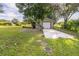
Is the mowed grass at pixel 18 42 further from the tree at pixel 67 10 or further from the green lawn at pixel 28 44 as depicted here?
the tree at pixel 67 10

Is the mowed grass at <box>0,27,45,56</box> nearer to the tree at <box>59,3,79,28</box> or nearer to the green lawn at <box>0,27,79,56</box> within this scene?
the green lawn at <box>0,27,79,56</box>

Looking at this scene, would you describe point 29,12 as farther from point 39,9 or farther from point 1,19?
point 1,19

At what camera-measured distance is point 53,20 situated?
1684 mm

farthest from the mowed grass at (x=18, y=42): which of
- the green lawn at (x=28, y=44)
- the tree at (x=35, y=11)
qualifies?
the tree at (x=35, y=11)

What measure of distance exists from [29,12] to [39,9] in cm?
9

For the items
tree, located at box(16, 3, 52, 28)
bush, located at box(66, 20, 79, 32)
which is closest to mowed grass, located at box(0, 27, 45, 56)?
tree, located at box(16, 3, 52, 28)

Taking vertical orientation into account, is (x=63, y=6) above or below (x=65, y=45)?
above

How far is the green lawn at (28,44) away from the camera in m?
1.64

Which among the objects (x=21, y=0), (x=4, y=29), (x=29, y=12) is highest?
(x=21, y=0)

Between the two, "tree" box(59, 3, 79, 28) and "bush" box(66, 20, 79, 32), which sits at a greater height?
"tree" box(59, 3, 79, 28)

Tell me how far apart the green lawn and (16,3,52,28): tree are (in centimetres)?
13

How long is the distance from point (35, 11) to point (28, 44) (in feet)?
0.99

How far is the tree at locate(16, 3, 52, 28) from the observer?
5.48ft

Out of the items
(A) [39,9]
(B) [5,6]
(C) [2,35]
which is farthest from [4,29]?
(A) [39,9]
